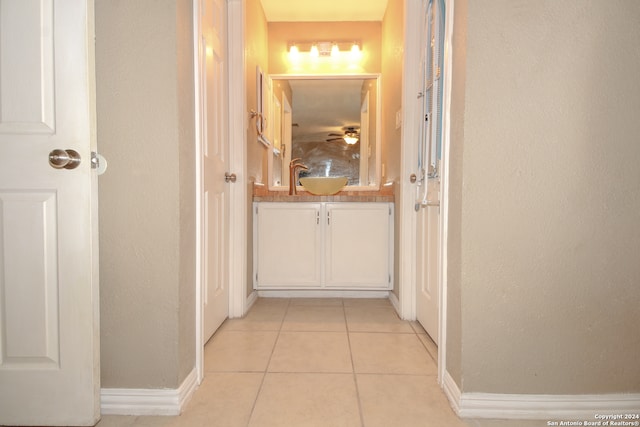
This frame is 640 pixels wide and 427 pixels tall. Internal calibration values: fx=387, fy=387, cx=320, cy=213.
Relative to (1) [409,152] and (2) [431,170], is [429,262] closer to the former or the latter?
(2) [431,170]

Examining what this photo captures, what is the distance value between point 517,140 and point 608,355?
0.82 meters

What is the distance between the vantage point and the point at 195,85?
1.48 m

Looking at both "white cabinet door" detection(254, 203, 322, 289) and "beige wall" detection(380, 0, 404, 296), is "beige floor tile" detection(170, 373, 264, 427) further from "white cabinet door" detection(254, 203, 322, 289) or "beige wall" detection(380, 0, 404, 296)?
"beige wall" detection(380, 0, 404, 296)

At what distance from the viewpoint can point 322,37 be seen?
3.54 m

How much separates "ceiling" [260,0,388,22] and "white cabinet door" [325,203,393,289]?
1.71 meters

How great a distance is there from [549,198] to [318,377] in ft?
3.76

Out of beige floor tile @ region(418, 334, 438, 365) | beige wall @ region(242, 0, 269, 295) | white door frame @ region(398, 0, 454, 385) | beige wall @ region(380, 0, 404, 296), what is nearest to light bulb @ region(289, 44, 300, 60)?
beige wall @ region(242, 0, 269, 295)

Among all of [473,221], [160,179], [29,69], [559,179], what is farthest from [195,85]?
[559,179]

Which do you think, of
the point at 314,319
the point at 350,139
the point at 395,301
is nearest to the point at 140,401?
the point at 314,319

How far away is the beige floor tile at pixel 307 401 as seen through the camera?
1332mm

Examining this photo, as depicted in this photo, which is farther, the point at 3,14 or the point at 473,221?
the point at 473,221

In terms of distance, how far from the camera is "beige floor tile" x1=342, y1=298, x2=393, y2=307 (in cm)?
280

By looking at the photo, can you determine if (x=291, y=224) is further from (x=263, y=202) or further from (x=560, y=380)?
(x=560, y=380)

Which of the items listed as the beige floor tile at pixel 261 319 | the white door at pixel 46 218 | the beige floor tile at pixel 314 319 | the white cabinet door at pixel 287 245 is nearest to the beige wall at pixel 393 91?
the beige floor tile at pixel 314 319
